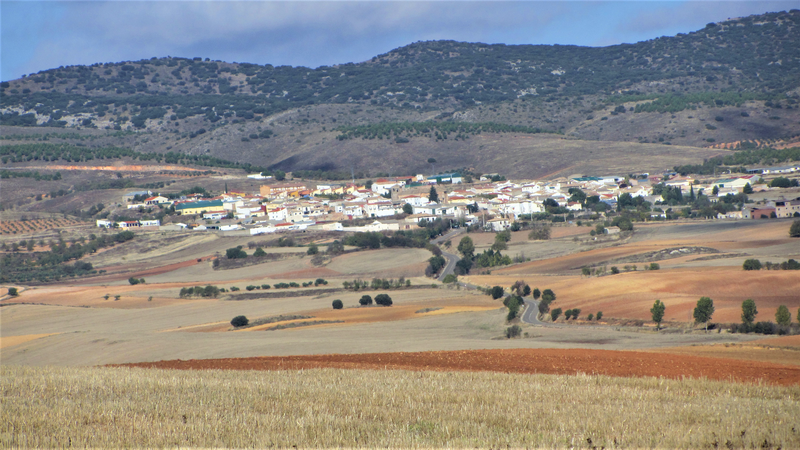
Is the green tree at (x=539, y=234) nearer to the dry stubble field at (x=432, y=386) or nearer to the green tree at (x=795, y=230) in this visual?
the green tree at (x=795, y=230)

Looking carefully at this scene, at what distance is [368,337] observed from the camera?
98.0ft

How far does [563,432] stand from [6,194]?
389ft

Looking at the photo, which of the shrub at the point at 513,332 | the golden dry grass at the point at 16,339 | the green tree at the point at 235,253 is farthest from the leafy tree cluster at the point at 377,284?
the shrub at the point at 513,332

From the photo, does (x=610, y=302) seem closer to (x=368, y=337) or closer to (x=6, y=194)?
(x=368, y=337)

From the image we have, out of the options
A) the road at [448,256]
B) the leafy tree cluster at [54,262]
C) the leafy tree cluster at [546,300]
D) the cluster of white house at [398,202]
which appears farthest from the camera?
the cluster of white house at [398,202]

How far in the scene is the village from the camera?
80250mm

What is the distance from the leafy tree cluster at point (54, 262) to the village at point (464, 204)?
8.74 meters

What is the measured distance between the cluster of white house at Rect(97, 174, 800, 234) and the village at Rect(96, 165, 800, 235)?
118 mm

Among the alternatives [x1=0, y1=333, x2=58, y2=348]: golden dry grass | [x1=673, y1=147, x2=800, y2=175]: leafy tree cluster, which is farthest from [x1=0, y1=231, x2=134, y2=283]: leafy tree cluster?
[x1=673, y1=147, x2=800, y2=175]: leafy tree cluster

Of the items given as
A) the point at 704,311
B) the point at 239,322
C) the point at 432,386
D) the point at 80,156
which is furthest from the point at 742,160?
the point at 432,386

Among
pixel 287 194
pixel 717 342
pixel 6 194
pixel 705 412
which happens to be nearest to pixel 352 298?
pixel 717 342

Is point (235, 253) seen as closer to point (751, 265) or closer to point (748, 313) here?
point (751, 265)

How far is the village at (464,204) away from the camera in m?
80.2

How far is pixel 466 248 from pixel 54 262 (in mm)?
39999
